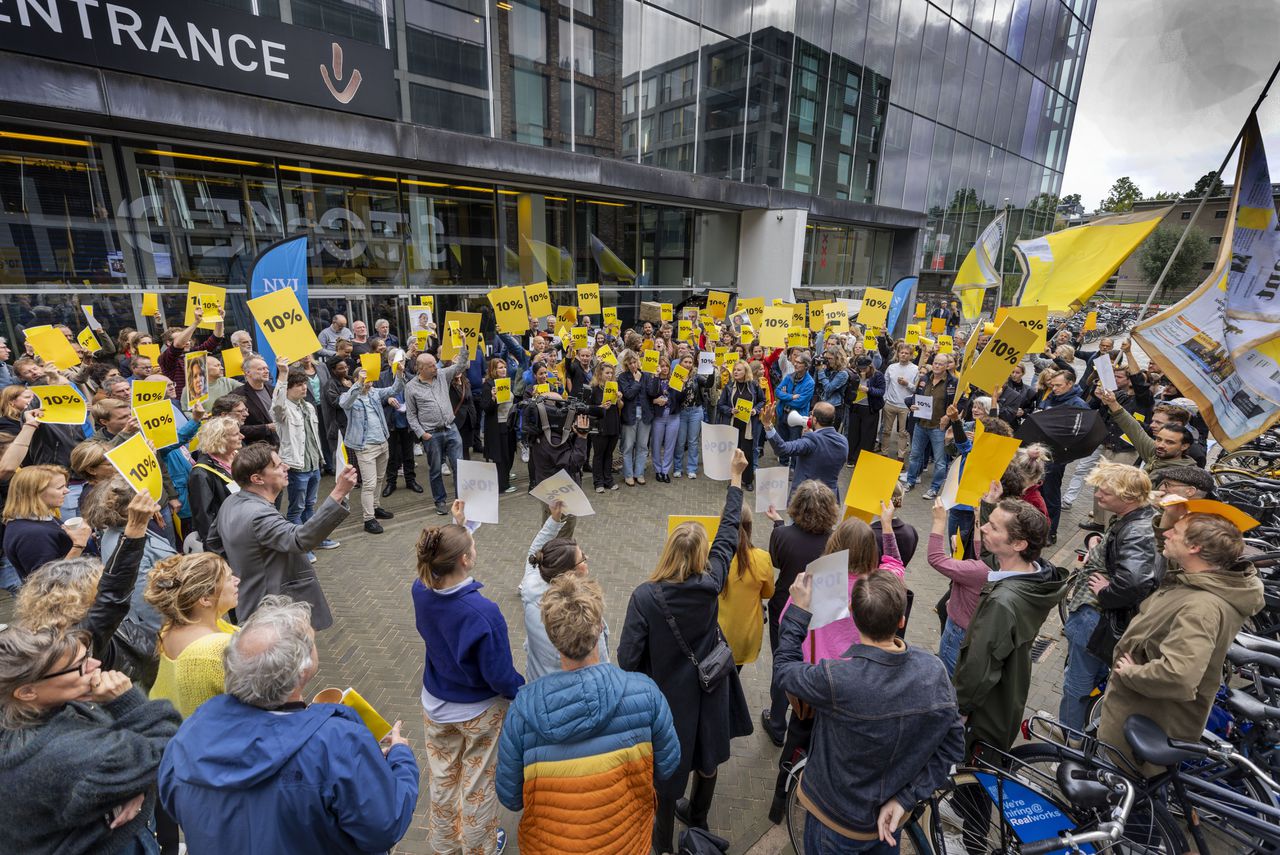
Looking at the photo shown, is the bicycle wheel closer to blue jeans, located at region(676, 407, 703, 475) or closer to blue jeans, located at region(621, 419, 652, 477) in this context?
blue jeans, located at region(676, 407, 703, 475)

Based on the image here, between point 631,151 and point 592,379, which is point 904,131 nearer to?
point 631,151

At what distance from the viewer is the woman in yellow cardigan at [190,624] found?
2.46 meters

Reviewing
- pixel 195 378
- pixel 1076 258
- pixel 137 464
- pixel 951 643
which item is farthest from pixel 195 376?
pixel 1076 258

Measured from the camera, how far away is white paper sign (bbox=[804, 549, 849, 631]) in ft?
8.96

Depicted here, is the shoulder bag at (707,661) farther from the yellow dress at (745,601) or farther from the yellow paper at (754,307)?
the yellow paper at (754,307)

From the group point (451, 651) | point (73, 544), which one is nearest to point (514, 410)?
point (73, 544)

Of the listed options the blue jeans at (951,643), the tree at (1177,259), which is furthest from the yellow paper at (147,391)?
the tree at (1177,259)

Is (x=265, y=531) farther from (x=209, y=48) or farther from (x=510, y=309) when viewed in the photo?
(x=209, y=48)

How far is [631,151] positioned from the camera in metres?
16.4

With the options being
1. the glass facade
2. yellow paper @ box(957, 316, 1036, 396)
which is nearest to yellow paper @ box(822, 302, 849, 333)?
yellow paper @ box(957, 316, 1036, 396)

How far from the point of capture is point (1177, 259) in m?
46.7

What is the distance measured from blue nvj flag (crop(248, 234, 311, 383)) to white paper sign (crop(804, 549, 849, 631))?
8.58 metres

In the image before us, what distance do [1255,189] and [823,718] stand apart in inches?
212

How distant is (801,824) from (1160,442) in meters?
4.97
